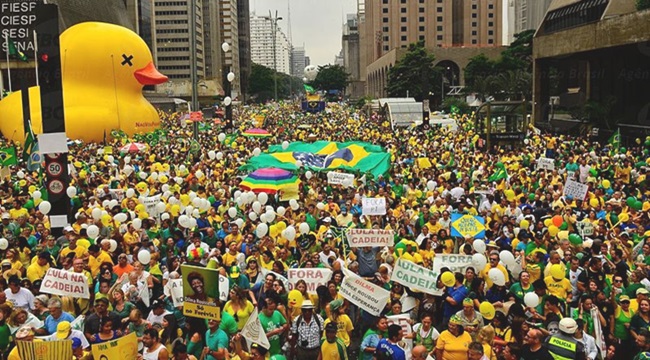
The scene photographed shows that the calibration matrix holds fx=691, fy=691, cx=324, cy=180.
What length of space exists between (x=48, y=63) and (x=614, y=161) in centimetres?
1406

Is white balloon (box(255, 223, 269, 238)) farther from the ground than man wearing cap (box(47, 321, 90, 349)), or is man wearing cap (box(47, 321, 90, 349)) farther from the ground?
white balloon (box(255, 223, 269, 238))

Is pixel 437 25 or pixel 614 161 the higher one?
pixel 437 25

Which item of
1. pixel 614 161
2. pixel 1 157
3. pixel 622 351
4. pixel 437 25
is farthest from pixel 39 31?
pixel 437 25

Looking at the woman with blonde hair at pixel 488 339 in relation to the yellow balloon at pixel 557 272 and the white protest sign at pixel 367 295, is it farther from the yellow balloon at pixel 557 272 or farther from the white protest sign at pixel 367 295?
the yellow balloon at pixel 557 272

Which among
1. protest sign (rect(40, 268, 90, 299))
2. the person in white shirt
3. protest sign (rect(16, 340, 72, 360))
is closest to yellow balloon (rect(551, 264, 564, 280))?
protest sign (rect(16, 340, 72, 360))

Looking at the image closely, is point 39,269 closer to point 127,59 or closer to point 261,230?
point 261,230

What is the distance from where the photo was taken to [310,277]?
321 inches

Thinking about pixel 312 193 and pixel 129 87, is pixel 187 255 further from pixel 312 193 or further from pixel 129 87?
pixel 129 87

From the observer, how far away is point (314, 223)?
11953 mm

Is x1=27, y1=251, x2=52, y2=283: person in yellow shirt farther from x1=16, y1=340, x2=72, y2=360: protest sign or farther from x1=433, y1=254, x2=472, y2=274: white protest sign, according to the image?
x1=433, y1=254, x2=472, y2=274: white protest sign

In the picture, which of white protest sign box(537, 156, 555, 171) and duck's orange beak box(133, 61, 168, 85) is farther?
duck's orange beak box(133, 61, 168, 85)

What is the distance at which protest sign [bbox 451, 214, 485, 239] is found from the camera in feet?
33.9

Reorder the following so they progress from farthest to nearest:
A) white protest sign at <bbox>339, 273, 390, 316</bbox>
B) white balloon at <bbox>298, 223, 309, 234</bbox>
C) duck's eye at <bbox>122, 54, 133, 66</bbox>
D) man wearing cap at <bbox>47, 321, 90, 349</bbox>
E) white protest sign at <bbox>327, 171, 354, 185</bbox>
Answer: duck's eye at <bbox>122, 54, 133, 66</bbox> → white protest sign at <bbox>327, 171, 354, 185</bbox> → white balloon at <bbox>298, 223, 309, 234</bbox> → white protest sign at <bbox>339, 273, 390, 316</bbox> → man wearing cap at <bbox>47, 321, 90, 349</bbox>

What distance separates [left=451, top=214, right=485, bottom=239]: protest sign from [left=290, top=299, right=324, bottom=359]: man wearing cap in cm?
390
